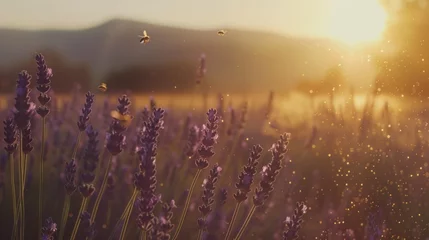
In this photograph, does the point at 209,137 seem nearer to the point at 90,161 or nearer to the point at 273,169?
the point at 273,169

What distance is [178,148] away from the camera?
5949 mm

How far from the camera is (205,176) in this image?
554 centimetres

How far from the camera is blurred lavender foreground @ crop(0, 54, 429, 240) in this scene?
8.36 feet

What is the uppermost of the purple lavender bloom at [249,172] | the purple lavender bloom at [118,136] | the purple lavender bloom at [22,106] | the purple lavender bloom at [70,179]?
the purple lavender bloom at [22,106]

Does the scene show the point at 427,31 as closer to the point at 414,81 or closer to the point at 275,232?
the point at 414,81

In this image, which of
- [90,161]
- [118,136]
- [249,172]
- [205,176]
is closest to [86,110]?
[90,161]

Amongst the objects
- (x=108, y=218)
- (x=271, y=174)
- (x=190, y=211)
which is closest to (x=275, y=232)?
(x=190, y=211)

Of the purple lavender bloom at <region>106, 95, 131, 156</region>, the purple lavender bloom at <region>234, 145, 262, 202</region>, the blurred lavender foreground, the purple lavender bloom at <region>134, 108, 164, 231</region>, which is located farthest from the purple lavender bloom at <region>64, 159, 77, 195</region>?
the purple lavender bloom at <region>234, 145, 262, 202</region>

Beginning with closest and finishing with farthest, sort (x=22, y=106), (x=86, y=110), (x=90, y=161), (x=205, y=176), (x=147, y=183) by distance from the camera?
(x=147, y=183) → (x=22, y=106) → (x=90, y=161) → (x=86, y=110) → (x=205, y=176)

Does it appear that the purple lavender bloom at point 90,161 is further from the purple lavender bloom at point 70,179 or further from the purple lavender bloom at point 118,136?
the purple lavender bloom at point 118,136

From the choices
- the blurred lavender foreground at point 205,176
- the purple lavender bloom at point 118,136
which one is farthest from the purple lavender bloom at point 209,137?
the purple lavender bloom at point 118,136

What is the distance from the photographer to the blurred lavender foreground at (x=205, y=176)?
255 cm

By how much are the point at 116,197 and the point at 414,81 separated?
14003 mm

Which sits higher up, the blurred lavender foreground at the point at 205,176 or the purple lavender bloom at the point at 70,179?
the purple lavender bloom at the point at 70,179
